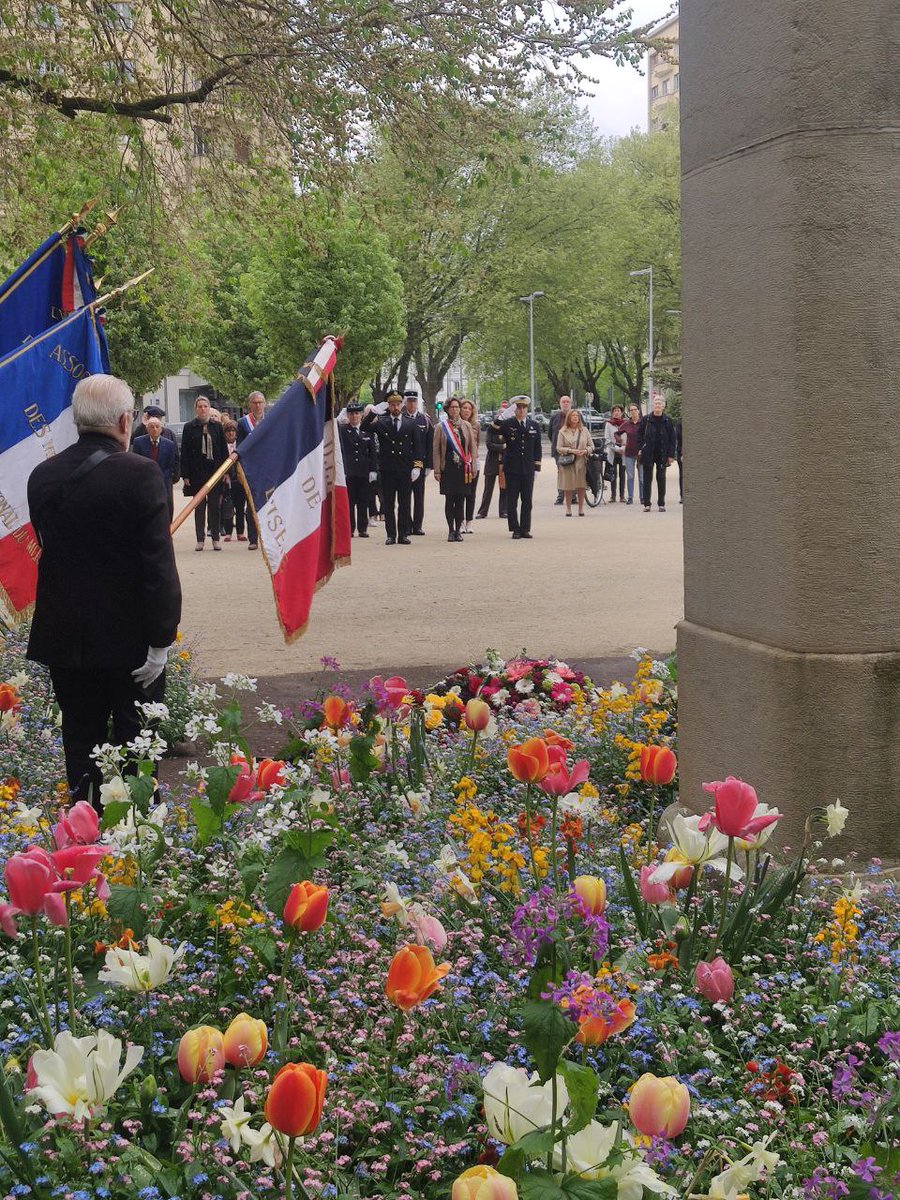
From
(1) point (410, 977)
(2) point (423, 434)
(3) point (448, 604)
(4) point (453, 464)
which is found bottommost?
(3) point (448, 604)

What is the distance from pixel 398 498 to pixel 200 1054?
17855 millimetres

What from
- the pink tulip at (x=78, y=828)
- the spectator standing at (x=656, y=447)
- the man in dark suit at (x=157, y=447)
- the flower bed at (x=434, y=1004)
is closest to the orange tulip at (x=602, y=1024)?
the flower bed at (x=434, y=1004)

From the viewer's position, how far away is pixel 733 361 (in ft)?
13.9

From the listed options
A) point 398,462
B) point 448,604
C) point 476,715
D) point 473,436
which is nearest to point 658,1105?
point 476,715

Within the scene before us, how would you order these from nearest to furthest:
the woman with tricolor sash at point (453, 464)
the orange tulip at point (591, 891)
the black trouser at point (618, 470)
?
1. the orange tulip at point (591, 891)
2. the woman with tricolor sash at point (453, 464)
3. the black trouser at point (618, 470)

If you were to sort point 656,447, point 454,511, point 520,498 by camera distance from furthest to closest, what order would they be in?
point 656,447
point 520,498
point 454,511

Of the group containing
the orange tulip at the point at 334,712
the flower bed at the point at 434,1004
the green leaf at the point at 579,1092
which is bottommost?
the flower bed at the point at 434,1004

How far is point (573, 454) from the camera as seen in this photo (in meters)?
23.5

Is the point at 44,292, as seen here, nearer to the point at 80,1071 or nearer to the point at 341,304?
the point at 80,1071

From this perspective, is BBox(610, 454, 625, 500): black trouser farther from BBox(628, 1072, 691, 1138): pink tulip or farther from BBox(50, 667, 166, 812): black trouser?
BBox(628, 1072, 691, 1138): pink tulip

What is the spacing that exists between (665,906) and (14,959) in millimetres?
1436

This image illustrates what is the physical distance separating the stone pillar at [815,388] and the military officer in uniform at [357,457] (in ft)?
52.3

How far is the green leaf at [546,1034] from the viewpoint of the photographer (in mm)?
1823

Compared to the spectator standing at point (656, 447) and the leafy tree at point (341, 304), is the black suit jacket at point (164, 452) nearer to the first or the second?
the spectator standing at point (656, 447)
